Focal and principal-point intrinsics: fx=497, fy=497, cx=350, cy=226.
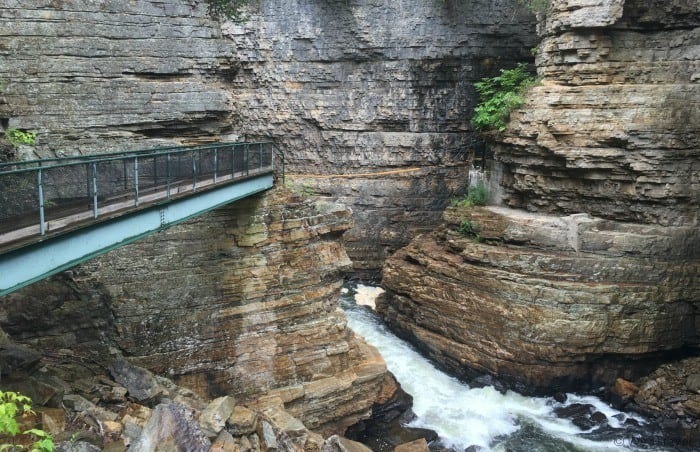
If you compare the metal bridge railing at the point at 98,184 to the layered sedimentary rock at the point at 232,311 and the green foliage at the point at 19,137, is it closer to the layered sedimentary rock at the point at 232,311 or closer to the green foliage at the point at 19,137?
the layered sedimentary rock at the point at 232,311

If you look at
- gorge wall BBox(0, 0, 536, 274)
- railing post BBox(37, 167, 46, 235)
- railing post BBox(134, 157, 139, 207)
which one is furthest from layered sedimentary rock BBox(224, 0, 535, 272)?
railing post BBox(37, 167, 46, 235)

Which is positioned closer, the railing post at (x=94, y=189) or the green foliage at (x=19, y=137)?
the railing post at (x=94, y=189)

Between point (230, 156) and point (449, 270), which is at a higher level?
point (230, 156)

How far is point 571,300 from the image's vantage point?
13477 mm

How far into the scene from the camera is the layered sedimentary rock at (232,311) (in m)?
10.2

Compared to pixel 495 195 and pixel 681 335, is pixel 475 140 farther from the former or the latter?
pixel 681 335

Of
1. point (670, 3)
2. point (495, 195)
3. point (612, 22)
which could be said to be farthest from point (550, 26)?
point (495, 195)

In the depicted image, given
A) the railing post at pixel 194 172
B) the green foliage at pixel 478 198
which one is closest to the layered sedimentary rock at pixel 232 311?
the railing post at pixel 194 172

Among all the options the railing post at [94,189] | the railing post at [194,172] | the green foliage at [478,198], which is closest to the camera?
the railing post at [94,189]

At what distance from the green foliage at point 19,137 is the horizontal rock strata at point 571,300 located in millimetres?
12458

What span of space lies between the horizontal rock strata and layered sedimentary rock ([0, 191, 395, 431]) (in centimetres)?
364

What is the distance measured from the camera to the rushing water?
40.0 ft

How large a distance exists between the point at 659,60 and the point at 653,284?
634cm

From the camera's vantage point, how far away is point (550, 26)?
14719 millimetres
